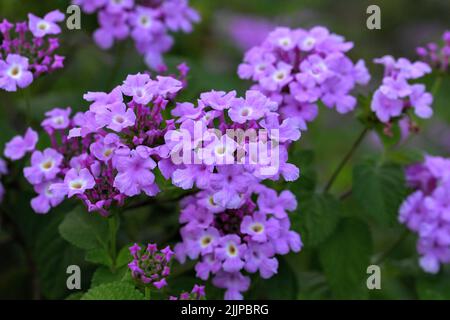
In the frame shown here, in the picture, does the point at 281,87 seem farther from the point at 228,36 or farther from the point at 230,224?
the point at 228,36

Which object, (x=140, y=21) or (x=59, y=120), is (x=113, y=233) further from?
(x=140, y=21)

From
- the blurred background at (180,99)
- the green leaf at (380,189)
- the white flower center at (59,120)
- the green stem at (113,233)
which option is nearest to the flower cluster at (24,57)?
the white flower center at (59,120)

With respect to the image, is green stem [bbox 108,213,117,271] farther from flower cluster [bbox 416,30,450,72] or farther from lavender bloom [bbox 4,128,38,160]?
A: flower cluster [bbox 416,30,450,72]

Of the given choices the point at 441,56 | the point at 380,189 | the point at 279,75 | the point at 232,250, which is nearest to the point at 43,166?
the point at 232,250

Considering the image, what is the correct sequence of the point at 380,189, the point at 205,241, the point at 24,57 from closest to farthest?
the point at 205,241 < the point at 24,57 < the point at 380,189

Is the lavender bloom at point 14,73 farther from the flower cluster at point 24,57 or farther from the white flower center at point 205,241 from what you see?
the white flower center at point 205,241

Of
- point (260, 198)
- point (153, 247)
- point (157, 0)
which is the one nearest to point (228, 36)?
point (157, 0)

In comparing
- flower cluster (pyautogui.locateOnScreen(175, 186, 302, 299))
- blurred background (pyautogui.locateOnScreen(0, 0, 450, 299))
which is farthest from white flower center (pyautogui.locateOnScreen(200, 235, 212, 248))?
blurred background (pyautogui.locateOnScreen(0, 0, 450, 299))
